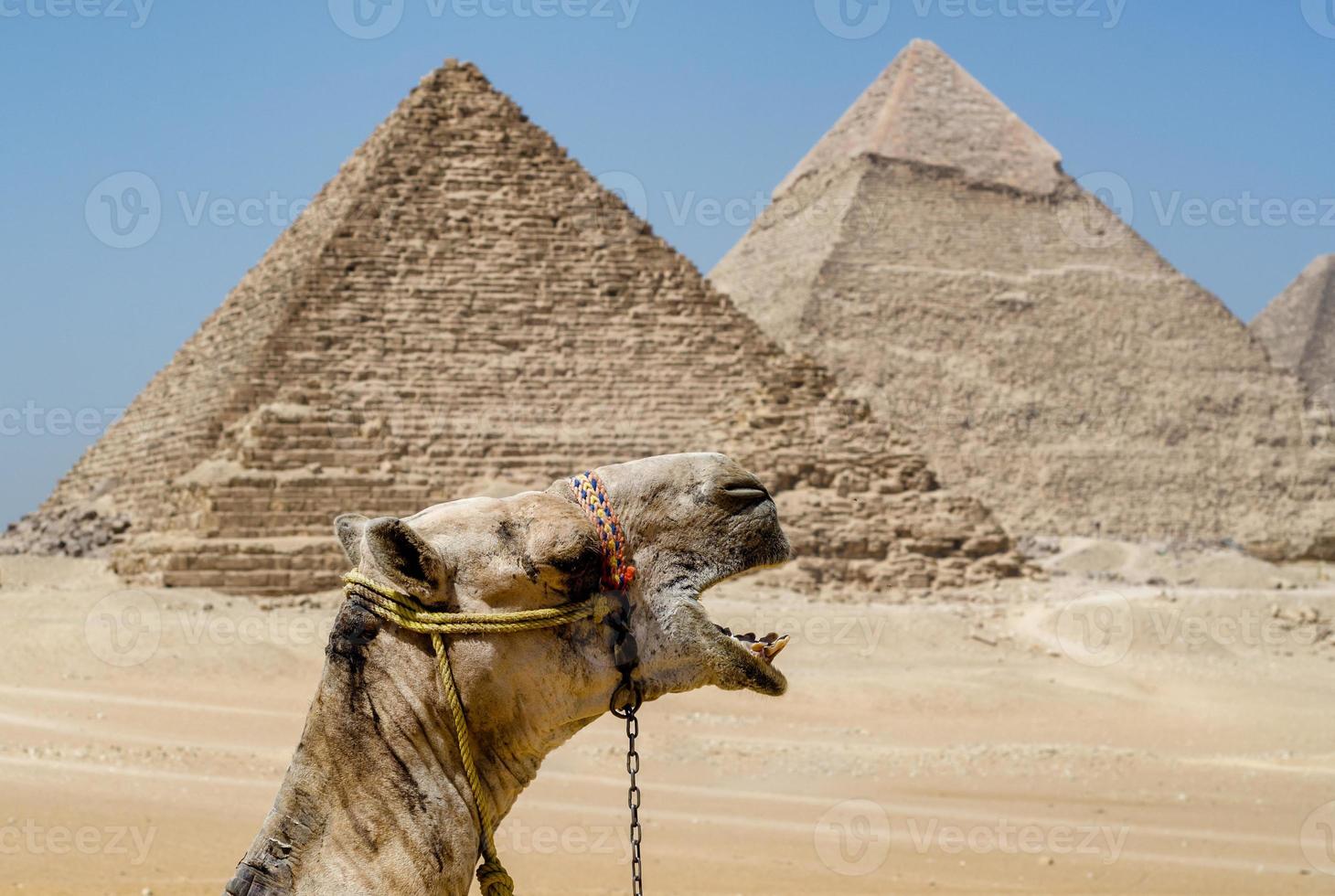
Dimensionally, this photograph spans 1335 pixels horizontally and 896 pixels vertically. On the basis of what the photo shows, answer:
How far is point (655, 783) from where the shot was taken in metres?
11.9

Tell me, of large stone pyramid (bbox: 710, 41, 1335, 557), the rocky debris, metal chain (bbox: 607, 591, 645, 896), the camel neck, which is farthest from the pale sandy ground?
large stone pyramid (bbox: 710, 41, 1335, 557)

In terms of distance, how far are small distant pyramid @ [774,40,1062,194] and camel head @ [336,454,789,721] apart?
3645 inches

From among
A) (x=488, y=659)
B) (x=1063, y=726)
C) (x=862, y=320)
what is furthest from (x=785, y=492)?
(x=862, y=320)

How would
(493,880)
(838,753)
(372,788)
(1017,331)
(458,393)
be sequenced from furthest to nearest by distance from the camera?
(1017,331) → (458,393) → (838,753) → (493,880) → (372,788)

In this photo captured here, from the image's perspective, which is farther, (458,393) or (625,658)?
(458,393)

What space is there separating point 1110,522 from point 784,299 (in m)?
20.5

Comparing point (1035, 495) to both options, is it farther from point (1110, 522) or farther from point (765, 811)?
point (765, 811)

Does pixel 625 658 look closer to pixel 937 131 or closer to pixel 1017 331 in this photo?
pixel 1017 331

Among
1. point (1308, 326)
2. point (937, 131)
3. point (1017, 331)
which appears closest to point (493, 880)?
point (1017, 331)

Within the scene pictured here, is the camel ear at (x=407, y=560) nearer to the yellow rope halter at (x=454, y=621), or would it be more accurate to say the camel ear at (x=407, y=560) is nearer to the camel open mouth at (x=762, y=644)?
the yellow rope halter at (x=454, y=621)

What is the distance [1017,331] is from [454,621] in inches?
3515

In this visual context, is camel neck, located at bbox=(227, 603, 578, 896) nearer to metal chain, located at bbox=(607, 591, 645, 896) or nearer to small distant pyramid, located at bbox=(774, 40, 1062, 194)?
metal chain, located at bbox=(607, 591, 645, 896)

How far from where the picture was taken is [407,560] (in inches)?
79.9

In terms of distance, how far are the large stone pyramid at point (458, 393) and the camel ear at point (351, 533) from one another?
24279 millimetres
